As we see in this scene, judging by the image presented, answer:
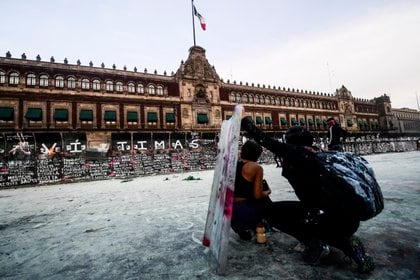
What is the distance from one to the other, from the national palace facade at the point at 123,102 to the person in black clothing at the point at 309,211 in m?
21.5

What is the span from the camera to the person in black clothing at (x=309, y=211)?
6.04 ft

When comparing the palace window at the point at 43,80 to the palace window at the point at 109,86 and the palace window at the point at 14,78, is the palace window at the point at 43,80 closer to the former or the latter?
the palace window at the point at 14,78

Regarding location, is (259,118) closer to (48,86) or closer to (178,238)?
(48,86)

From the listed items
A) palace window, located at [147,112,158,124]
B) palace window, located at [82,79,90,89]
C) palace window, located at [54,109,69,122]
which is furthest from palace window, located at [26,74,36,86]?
palace window, located at [147,112,158,124]

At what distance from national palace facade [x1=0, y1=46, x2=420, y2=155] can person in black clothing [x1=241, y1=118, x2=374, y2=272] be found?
21499 millimetres

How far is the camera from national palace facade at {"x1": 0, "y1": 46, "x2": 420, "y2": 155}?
20.5 m

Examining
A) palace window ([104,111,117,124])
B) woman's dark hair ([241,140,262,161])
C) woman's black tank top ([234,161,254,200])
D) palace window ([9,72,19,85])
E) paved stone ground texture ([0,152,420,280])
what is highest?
palace window ([9,72,19,85])

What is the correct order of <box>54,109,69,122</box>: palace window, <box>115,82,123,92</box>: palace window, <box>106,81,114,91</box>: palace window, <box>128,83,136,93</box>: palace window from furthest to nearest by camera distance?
<box>128,83,136,93</box>: palace window < <box>115,82,123,92</box>: palace window < <box>106,81,114,91</box>: palace window < <box>54,109,69,122</box>: palace window

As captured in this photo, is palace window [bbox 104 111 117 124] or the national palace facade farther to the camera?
palace window [bbox 104 111 117 124]

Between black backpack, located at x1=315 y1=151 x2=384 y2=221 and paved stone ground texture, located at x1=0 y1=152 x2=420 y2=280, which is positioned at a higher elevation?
black backpack, located at x1=315 y1=151 x2=384 y2=221

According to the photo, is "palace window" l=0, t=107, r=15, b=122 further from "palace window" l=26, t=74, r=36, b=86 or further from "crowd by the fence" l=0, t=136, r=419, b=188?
"crowd by the fence" l=0, t=136, r=419, b=188

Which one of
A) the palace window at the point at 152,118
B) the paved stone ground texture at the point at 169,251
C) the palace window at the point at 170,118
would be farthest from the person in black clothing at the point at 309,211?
the palace window at the point at 170,118

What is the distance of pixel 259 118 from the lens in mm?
32875

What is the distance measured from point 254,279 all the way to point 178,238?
139cm
